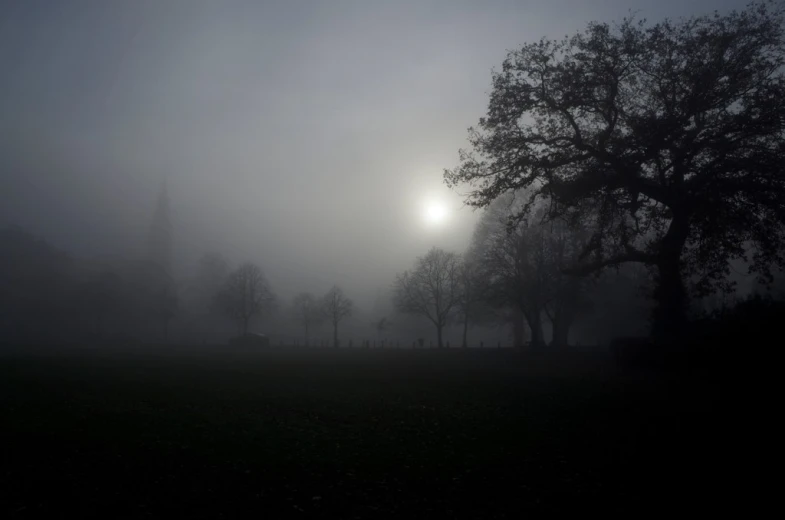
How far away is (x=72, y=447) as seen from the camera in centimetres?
1066

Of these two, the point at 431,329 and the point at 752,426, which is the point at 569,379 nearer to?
the point at 752,426

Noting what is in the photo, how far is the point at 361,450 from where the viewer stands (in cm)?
1085

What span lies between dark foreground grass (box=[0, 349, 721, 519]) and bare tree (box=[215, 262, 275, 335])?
61310 millimetres

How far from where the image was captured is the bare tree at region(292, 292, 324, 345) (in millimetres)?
93062

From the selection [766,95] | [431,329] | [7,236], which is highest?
[7,236]

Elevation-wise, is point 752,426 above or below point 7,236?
below

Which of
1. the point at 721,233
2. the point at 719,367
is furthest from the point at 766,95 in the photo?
the point at 719,367

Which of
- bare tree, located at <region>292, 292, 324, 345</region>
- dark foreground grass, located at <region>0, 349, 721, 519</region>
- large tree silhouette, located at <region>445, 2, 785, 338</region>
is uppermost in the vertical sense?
large tree silhouette, located at <region>445, 2, 785, 338</region>

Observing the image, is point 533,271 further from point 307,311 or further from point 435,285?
point 307,311

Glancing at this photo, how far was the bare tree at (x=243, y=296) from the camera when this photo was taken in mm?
79375

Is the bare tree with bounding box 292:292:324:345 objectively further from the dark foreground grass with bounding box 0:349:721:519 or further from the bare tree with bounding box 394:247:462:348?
the dark foreground grass with bounding box 0:349:721:519

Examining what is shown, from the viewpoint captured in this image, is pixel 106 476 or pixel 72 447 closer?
pixel 106 476

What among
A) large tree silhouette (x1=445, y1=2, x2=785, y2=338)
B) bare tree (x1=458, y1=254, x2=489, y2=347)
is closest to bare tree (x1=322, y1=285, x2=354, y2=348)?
bare tree (x1=458, y1=254, x2=489, y2=347)

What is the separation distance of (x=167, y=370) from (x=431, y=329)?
65.6m
